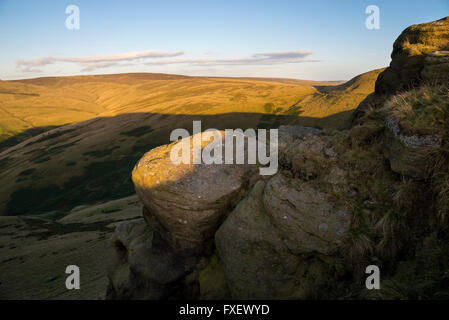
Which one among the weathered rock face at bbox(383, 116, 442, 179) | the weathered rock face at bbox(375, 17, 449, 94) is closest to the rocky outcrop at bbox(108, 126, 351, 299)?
the weathered rock face at bbox(383, 116, 442, 179)

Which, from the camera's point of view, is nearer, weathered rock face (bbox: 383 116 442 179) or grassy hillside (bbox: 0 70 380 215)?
weathered rock face (bbox: 383 116 442 179)

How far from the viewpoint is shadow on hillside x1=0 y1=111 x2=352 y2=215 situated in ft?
219

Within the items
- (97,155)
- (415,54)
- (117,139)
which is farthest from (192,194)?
(117,139)

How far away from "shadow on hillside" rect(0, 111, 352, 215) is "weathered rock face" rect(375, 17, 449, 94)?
5879 centimetres

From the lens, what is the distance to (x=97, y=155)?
9256 cm

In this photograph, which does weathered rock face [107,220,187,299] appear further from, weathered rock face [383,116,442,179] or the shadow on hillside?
the shadow on hillside

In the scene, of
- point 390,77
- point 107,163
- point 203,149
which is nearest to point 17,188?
point 107,163

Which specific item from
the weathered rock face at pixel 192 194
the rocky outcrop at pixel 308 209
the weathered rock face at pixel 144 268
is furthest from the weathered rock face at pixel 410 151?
the weathered rock face at pixel 144 268

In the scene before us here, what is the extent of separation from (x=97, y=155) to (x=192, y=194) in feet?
307

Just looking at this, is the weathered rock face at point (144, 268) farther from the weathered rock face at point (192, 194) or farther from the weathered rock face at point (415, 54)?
the weathered rock face at point (415, 54)

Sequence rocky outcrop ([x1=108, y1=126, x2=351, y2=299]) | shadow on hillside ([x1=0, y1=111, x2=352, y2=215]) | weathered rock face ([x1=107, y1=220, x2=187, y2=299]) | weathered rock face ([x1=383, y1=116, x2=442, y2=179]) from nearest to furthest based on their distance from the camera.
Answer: weathered rock face ([x1=383, y1=116, x2=442, y2=179]), rocky outcrop ([x1=108, y1=126, x2=351, y2=299]), weathered rock face ([x1=107, y1=220, x2=187, y2=299]), shadow on hillside ([x1=0, y1=111, x2=352, y2=215])

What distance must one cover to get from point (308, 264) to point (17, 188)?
9159 centimetres

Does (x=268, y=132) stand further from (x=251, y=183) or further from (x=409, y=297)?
(x=409, y=297)

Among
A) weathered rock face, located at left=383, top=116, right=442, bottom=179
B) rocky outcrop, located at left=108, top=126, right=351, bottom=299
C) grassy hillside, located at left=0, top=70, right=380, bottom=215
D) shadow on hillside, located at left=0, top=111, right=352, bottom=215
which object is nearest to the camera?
weathered rock face, located at left=383, top=116, right=442, bottom=179
